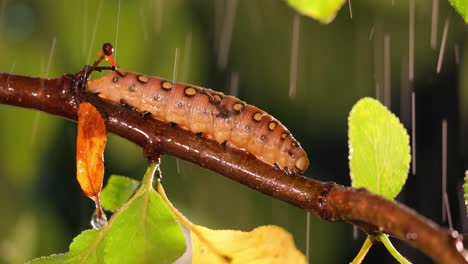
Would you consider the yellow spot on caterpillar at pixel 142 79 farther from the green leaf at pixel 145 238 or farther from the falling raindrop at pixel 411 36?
the falling raindrop at pixel 411 36

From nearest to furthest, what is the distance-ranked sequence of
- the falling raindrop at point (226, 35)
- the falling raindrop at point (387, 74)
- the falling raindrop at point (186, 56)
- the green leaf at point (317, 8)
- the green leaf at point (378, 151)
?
the green leaf at point (317, 8), the green leaf at point (378, 151), the falling raindrop at point (186, 56), the falling raindrop at point (226, 35), the falling raindrop at point (387, 74)

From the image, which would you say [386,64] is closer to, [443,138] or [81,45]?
[443,138]

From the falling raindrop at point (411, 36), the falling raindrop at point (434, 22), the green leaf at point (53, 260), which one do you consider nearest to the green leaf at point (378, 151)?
the green leaf at point (53, 260)

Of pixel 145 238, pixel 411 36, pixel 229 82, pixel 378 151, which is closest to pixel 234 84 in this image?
pixel 229 82

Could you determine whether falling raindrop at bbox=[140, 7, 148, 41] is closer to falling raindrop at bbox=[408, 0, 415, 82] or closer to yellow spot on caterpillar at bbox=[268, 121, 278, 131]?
yellow spot on caterpillar at bbox=[268, 121, 278, 131]

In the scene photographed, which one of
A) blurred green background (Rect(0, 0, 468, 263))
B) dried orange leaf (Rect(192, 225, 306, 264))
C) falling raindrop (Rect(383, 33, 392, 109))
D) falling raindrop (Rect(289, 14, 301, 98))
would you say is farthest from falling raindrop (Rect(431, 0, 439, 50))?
dried orange leaf (Rect(192, 225, 306, 264))

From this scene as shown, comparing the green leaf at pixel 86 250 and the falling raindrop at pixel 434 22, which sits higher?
the falling raindrop at pixel 434 22

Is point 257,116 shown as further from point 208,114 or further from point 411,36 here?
point 411,36
